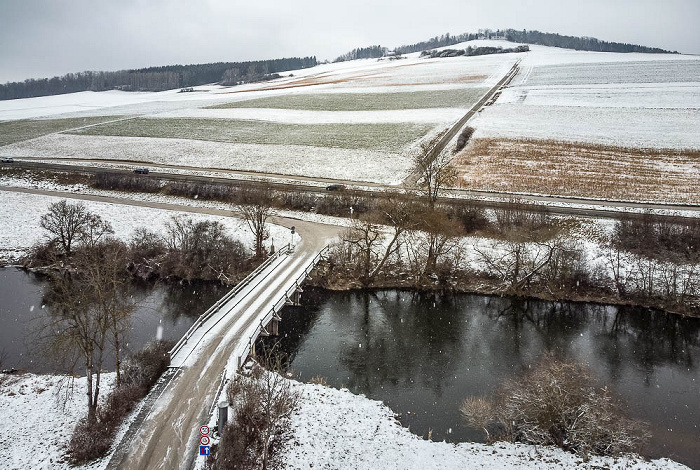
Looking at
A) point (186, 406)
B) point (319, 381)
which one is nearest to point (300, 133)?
point (319, 381)

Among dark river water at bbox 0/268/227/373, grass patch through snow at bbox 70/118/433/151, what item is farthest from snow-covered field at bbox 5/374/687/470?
grass patch through snow at bbox 70/118/433/151

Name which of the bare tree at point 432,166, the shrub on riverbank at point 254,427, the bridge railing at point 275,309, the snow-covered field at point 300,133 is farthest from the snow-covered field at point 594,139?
the shrub on riverbank at point 254,427

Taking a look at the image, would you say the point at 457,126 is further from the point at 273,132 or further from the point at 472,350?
the point at 472,350

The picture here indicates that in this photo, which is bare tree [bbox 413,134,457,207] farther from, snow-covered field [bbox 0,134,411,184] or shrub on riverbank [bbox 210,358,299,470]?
shrub on riverbank [bbox 210,358,299,470]

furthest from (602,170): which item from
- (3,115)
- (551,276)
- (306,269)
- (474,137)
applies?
(3,115)

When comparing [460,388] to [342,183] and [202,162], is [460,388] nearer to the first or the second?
[342,183]

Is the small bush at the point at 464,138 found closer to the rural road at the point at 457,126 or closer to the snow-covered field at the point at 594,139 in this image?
the snow-covered field at the point at 594,139
